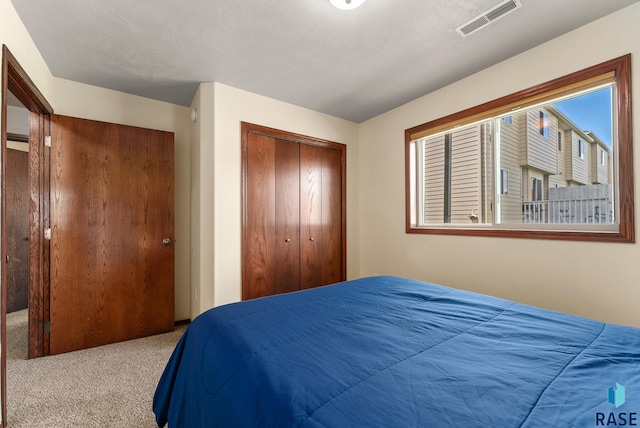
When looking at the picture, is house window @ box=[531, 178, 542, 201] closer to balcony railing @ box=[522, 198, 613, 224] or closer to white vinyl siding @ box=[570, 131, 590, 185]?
balcony railing @ box=[522, 198, 613, 224]

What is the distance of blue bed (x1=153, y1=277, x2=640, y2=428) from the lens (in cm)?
68

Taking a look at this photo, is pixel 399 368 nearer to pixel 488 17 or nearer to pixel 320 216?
pixel 488 17

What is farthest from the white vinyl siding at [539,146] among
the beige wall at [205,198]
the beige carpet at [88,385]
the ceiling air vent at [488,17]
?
the beige carpet at [88,385]

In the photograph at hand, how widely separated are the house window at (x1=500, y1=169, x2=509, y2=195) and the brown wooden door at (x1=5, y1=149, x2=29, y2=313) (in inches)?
229

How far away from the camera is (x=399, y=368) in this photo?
2.83 feet

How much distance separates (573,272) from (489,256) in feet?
1.84

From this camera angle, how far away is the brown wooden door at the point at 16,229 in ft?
11.6

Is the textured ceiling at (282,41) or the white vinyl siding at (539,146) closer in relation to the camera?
the textured ceiling at (282,41)

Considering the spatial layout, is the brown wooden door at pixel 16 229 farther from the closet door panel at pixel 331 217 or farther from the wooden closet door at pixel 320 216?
the closet door panel at pixel 331 217

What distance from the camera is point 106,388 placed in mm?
1891

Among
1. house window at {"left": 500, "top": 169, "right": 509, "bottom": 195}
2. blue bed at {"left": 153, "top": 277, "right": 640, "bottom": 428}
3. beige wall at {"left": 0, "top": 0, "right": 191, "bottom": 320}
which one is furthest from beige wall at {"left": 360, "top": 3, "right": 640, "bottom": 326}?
beige wall at {"left": 0, "top": 0, "right": 191, "bottom": 320}

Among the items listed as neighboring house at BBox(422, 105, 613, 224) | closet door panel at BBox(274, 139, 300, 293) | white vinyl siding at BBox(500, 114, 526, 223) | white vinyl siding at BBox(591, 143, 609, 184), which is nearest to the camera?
white vinyl siding at BBox(591, 143, 609, 184)

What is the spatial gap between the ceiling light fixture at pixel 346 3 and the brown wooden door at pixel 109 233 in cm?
221

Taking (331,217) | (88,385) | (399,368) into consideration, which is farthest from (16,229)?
(399,368)
